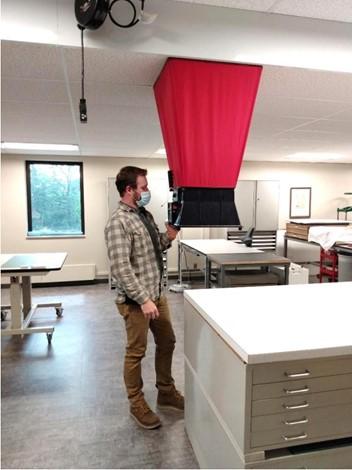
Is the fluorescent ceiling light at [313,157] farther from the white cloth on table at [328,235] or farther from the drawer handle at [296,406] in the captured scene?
the drawer handle at [296,406]

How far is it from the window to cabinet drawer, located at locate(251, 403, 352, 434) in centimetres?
506

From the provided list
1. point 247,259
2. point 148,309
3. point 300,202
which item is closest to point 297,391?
point 148,309

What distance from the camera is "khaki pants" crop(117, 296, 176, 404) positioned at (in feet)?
6.38

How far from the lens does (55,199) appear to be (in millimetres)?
5680

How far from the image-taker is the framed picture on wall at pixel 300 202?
20.9 ft

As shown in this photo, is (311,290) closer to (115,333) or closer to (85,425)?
(85,425)

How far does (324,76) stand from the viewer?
6.51 feet

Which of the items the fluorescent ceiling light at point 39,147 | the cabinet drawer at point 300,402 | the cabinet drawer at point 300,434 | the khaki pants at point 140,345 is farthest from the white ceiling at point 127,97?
the cabinet drawer at point 300,434

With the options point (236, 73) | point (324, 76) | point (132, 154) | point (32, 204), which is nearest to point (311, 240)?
point (132, 154)

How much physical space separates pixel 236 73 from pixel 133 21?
1.99 ft

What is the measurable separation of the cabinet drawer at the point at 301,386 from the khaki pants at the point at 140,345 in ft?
3.08

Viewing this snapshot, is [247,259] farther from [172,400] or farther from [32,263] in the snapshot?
[32,263]

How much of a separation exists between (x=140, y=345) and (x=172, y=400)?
0.55 m

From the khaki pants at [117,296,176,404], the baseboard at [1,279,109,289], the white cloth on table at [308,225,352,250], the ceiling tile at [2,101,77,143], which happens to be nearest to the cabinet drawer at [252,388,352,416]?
the khaki pants at [117,296,176,404]
